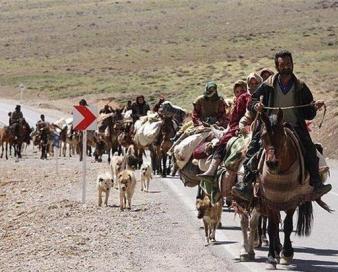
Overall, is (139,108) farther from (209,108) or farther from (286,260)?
(286,260)

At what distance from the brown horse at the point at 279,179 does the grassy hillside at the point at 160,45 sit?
3651cm

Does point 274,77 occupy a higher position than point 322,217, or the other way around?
point 274,77

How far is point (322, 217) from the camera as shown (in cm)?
1736

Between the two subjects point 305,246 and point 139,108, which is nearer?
point 305,246

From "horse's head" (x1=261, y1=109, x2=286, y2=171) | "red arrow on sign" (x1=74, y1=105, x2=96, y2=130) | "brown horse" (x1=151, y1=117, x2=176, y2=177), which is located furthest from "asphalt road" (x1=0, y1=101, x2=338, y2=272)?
"brown horse" (x1=151, y1=117, x2=176, y2=177)

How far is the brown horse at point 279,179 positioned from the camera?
35.9 ft

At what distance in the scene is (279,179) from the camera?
11180 mm

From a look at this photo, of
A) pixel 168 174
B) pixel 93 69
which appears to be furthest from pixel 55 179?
pixel 93 69

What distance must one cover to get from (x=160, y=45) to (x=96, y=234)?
95075 millimetres

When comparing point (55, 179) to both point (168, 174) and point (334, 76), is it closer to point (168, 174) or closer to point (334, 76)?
point (168, 174)

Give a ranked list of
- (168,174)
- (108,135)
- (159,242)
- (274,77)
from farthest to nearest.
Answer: (108,135)
(168,174)
(159,242)
(274,77)

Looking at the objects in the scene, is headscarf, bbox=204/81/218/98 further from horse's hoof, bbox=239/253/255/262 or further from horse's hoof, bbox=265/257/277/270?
horse's hoof, bbox=265/257/277/270

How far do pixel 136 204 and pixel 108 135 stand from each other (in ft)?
45.5

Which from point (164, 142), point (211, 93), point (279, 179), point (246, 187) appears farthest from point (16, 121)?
point (279, 179)
